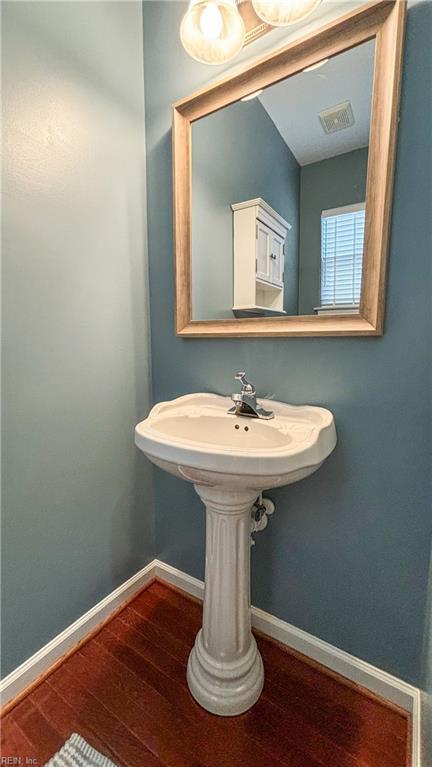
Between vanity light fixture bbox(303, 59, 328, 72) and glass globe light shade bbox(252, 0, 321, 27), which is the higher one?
glass globe light shade bbox(252, 0, 321, 27)

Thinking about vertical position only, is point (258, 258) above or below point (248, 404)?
above

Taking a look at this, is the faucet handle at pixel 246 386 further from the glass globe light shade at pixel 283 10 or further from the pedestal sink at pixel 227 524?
the glass globe light shade at pixel 283 10

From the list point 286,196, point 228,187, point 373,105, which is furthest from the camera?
point 228,187

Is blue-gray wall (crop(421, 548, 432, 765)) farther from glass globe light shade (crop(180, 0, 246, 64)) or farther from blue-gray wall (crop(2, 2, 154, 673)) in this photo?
glass globe light shade (crop(180, 0, 246, 64))

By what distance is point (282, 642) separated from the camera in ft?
3.71

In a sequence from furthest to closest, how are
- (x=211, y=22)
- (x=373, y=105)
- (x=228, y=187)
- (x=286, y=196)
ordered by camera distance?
(x=228, y=187)
(x=286, y=196)
(x=211, y=22)
(x=373, y=105)

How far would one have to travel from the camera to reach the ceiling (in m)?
0.81

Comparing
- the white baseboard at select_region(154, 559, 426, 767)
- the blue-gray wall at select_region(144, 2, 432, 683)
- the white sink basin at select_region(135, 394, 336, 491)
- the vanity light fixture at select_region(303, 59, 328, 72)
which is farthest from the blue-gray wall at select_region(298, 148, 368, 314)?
the white baseboard at select_region(154, 559, 426, 767)

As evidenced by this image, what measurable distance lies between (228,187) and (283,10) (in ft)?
1.38

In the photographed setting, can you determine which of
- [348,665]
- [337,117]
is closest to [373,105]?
[337,117]

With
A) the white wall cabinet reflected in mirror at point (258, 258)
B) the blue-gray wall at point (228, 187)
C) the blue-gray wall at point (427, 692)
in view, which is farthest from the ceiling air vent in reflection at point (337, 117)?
the blue-gray wall at point (427, 692)

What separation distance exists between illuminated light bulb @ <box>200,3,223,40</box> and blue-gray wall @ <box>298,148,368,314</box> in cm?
44

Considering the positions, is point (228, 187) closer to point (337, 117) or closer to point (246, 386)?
point (337, 117)

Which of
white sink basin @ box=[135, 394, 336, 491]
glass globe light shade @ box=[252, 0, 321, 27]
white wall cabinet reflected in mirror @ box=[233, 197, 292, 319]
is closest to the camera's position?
white sink basin @ box=[135, 394, 336, 491]
